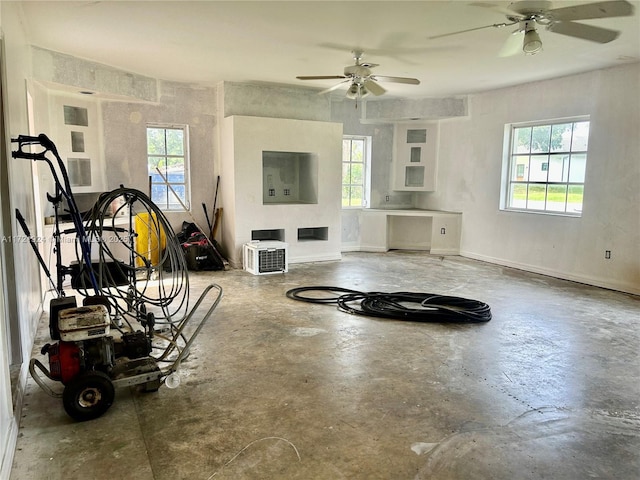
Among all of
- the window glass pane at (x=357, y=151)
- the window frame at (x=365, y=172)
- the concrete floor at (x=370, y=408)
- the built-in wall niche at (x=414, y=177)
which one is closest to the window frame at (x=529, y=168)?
the built-in wall niche at (x=414, y=177)

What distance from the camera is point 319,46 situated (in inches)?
199

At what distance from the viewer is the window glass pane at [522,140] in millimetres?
7270

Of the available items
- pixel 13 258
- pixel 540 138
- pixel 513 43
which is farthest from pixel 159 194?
pixel 540 138

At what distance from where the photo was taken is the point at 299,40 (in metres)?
4.83

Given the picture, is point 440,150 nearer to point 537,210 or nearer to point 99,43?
point 537,210

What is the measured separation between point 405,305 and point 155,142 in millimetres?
4762

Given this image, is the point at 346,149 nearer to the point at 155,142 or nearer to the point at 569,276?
the point at 155,142

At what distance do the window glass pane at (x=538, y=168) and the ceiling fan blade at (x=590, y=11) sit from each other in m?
3.45

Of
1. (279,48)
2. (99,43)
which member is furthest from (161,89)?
(279,48)

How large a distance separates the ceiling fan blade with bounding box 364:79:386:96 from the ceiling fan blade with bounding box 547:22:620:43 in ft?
7.31

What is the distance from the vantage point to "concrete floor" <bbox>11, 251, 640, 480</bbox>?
2344mm

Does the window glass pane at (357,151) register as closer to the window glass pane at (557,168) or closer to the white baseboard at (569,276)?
the white baseboard at (569,276)

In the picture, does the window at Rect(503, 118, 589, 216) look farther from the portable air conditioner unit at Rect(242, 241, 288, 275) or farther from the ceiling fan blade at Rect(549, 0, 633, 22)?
the portable air conditioner unit at Rect(242, 241, 288, 275)

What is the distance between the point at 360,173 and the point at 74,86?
518cm
